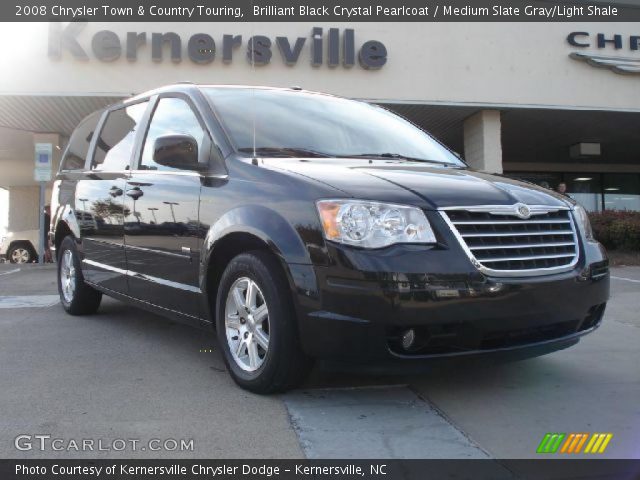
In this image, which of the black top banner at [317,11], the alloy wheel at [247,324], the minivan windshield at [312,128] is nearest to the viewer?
the alloy wheel at [247,324]

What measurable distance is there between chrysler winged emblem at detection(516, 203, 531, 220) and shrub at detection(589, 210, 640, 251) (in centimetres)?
1028

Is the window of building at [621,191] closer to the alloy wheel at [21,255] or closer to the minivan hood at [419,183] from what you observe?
the alloy wheel at [21,255]

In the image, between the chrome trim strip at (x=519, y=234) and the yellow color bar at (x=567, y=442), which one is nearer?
the yellow color bar at (x=567, y=442)

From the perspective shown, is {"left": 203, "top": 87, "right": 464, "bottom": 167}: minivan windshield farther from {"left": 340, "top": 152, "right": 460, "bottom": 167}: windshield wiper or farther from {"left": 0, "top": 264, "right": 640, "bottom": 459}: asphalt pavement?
{"left": 0, "top": 264, "right": 640, "bottom": 459}: asphalt pavement

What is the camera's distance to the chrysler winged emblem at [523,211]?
3.07 metres

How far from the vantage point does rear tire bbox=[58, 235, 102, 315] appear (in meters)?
5.52

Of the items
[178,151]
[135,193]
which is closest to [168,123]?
[135,193]

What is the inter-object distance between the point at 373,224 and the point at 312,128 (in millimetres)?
1424

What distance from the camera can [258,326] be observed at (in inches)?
126

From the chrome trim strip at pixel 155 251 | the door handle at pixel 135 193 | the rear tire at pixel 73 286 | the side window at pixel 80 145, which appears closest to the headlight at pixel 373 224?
the chrome trim strip at pixel 155 251

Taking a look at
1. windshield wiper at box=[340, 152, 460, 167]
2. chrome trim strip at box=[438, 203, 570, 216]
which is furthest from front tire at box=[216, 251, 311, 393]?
windshield wiper at box=[340, 152, 460, 167]

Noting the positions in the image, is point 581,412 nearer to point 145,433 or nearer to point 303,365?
point 303,365

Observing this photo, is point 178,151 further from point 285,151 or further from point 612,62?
point 612,62

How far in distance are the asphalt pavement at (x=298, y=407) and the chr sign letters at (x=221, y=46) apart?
9135 mm
